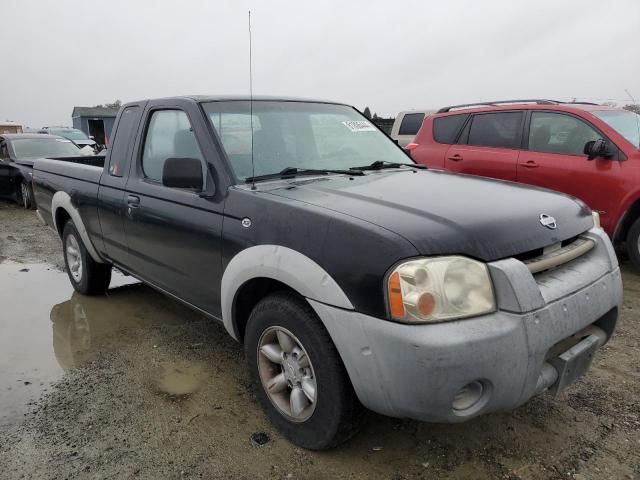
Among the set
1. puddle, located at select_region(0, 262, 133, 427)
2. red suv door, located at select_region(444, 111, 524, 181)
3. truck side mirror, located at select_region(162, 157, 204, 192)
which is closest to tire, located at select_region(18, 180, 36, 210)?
puddle, located at select_region(0, 262, 133, 427)

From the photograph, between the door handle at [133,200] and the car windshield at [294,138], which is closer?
the car windshield at [294,138]

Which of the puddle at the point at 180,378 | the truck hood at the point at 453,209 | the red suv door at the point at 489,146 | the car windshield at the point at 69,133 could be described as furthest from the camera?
the car windshield at the point at 69,133

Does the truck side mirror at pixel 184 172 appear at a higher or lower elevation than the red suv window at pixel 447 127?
lower

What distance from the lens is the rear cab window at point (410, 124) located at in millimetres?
11217

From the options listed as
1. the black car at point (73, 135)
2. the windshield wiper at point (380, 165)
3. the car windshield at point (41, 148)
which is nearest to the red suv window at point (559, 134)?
the windshield wiper at point (380, 165)

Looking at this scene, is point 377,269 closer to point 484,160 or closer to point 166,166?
point 166,166

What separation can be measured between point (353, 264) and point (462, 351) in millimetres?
526

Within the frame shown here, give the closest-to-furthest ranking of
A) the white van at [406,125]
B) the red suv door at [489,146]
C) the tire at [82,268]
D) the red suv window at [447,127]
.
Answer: the tire at [82,268] → the red suv door at [489,146] → the red suv window at [447,127] → the white van at [406,125]

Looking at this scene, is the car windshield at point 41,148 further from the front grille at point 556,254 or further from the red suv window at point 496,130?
the front grille at point 556,254

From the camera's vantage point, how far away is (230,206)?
8.85 feet

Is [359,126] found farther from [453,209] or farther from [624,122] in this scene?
[624,122]

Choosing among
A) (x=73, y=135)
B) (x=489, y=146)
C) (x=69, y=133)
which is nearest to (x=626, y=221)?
(x=489, y=146)

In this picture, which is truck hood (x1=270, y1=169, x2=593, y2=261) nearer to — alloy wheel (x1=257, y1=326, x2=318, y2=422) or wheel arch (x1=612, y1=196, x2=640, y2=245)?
alloy wheel (x1=257, y1=326, x2=318, y2=422)

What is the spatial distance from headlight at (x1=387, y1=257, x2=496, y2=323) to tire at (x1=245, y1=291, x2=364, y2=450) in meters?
0.43
